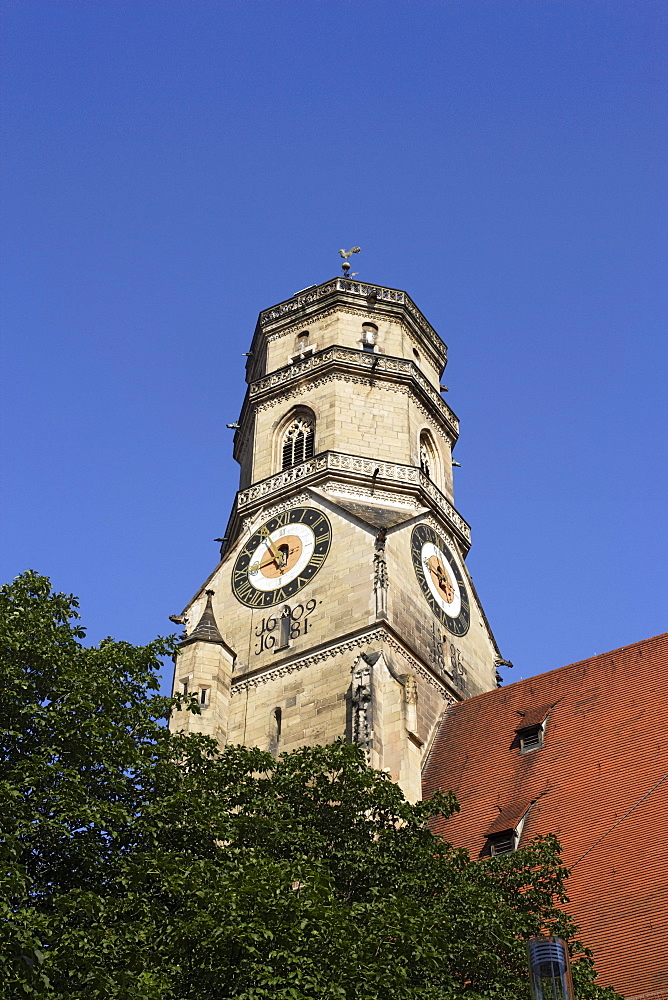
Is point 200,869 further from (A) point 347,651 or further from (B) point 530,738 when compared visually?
(B) point 530,738

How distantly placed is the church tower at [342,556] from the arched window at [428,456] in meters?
0.04

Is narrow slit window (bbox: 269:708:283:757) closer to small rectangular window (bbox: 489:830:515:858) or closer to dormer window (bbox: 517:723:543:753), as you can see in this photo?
dormer window (bbox: 517:723:543:753)

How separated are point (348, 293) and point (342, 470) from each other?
5890 millimetres

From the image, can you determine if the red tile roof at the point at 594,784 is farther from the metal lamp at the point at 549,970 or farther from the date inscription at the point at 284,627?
the metal lamp at the point at 549,970

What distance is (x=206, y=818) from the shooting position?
13719 millimetres

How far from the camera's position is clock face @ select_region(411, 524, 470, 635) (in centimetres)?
2519

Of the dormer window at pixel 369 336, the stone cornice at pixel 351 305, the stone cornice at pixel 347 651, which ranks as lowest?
the stone cornice at pixel 347 651

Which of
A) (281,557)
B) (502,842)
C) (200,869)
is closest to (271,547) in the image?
(281,557)

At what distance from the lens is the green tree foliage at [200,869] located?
11586mm

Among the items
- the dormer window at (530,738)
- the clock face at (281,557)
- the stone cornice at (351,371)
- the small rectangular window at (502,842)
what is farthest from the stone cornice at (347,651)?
the stone cornice at (351,371)

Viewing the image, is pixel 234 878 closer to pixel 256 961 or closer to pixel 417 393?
pixel 256 961

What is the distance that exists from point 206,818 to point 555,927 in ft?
12.3

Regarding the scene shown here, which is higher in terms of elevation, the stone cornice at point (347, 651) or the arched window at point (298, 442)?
the arched window at point (298, 442)

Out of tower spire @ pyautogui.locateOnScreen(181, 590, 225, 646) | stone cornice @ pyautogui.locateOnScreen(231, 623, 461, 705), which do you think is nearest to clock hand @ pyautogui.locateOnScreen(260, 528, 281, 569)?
tower spire @ pyautogui.locateOnScreen(181, 590, 225, 646)
